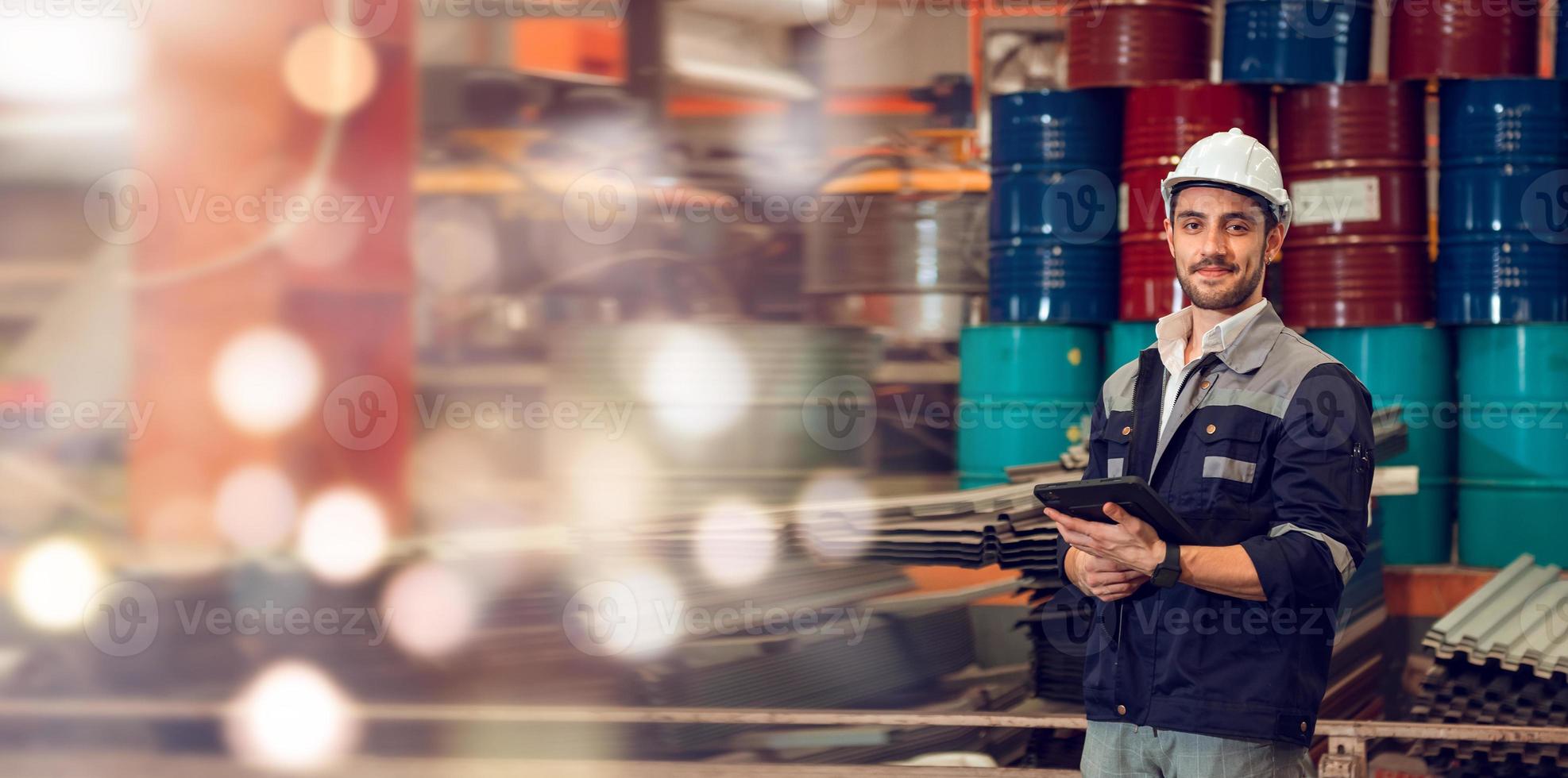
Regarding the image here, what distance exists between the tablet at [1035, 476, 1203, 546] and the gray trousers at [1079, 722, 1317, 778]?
31 cm

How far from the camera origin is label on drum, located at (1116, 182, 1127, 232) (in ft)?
16.3

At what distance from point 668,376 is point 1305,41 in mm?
2666

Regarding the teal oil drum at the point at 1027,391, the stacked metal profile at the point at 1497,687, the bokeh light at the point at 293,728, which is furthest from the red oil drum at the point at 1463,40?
the bokeh light at the point at 293,728

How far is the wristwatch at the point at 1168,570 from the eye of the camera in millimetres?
1885

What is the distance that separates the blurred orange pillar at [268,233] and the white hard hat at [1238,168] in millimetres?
4005

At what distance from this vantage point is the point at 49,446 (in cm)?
546

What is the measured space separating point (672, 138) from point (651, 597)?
2.68m

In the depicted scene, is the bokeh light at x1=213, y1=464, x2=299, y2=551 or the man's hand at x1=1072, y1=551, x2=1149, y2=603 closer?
the man's hand at x1=1072, y1=551, x2=1149, y2=603

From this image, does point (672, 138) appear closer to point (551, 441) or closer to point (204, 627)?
point (551, 441)

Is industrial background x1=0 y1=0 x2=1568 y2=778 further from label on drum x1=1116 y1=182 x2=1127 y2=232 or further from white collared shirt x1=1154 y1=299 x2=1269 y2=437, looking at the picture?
white collared shirt x1=1154 y1=299 x2=1269 y2=437

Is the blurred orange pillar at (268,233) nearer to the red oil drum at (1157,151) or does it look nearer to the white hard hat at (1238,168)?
the red oil drum at (1157,151)

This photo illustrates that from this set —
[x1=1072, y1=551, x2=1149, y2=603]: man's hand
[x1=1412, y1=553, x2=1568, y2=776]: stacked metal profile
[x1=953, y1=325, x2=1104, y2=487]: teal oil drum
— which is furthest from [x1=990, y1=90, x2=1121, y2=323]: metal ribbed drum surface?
[x1=1072, y1=551, x2=1149, y2=603]: man's hand

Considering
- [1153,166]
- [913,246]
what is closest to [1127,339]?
[1153,166]

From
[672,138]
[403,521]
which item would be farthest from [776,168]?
[403,521]
